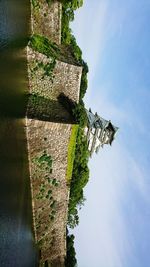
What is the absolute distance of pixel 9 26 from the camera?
80.1ft

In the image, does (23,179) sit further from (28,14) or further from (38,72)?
(28,14)

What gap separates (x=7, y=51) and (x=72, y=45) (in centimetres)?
1286

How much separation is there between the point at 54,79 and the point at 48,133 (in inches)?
201

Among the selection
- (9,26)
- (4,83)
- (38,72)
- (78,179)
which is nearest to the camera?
(4,83)

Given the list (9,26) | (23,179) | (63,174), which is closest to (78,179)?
(63,174)

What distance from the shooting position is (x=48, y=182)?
27.8 meters

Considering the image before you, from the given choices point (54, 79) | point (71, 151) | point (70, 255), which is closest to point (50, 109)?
point (54, 79)

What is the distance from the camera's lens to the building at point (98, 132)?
3940 cm

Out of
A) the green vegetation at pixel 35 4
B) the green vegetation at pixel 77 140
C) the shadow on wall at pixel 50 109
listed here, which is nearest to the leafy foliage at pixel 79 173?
the green vegetation at pixel 77 140

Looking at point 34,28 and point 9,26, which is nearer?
point 9,26

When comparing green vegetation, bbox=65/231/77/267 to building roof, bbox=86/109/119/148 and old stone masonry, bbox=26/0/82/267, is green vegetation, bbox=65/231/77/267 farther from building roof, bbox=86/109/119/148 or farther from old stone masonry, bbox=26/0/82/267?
building roof, bbox=86/109/119/148

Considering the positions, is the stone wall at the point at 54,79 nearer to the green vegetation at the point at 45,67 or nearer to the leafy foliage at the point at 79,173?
the green vegetation at the point at 45,67

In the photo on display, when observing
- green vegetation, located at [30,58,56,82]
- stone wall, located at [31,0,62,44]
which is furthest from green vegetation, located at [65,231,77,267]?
stone wall, located at [31,0,62,44]

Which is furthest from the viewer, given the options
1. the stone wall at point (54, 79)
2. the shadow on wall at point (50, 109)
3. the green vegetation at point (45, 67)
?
the green vegetation at point (45, 67)
